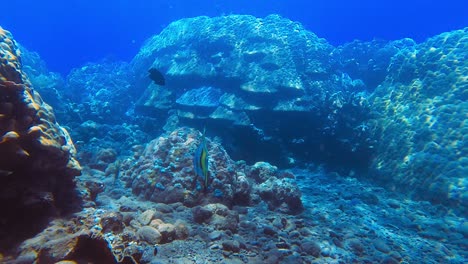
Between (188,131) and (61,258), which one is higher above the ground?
(188,131)

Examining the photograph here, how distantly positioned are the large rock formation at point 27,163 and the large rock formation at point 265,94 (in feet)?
21.0

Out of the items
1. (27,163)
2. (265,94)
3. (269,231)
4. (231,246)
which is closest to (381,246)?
(269,231)

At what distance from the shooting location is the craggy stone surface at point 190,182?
227 inches

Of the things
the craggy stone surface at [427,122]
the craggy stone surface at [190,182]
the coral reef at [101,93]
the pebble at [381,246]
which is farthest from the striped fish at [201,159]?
the coral reef at [101,93]

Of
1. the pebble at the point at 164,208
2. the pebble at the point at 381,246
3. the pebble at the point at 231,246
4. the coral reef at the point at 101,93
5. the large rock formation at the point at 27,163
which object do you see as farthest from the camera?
the coral reef at the point at 101,93

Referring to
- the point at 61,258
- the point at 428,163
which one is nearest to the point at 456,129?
the point at 428,163

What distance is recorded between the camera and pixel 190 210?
5.29 m

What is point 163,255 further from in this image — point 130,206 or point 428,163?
point 428,163

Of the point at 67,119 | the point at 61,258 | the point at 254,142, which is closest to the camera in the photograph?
the point at 61,258

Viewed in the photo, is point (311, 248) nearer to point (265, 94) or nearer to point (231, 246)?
point (231, 246)

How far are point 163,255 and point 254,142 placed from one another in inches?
273

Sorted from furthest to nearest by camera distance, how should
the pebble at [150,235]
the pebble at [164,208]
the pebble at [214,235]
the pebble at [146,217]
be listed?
the pebble at [164,208], the pebble at [146,217], the pebble at [214,235], the pebble at [150,235]

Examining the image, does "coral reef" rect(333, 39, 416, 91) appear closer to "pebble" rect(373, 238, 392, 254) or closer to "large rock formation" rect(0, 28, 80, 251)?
"pebble" rect(373, 238, 392, 254)

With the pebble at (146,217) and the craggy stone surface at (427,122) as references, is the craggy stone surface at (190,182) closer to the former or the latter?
the pebble at (146,217)
